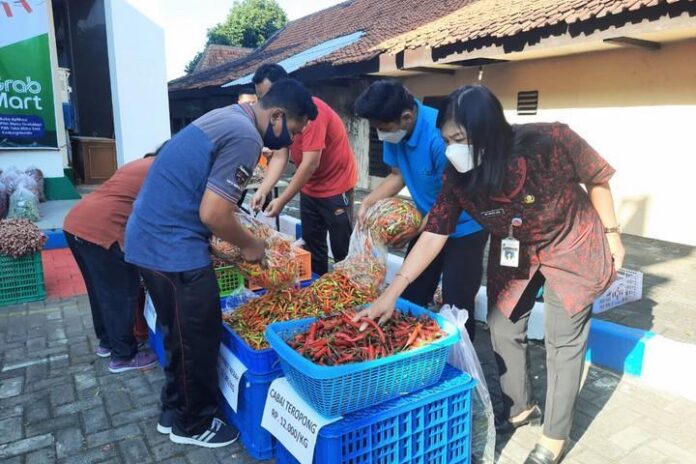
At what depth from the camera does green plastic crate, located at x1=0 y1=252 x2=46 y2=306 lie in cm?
452

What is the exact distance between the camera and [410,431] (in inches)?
81.8

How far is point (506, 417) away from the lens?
268 centimetres

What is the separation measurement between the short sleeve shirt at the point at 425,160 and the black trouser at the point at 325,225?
1112 millimetres

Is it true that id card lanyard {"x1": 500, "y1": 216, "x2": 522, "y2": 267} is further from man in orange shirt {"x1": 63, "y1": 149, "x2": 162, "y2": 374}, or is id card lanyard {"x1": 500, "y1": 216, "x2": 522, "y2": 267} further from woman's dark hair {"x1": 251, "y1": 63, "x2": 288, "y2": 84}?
woman's dark hair {"x1": 251, "y1": 63, "x2": 288, "y2": 84}

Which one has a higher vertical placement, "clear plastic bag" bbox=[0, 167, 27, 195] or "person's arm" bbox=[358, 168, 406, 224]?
"person's arm" bbox=[358, 168, 406, 224]

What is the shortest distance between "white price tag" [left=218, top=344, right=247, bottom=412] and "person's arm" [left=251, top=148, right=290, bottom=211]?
139 centimetres

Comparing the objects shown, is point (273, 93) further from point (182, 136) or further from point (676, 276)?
point (676, 276)

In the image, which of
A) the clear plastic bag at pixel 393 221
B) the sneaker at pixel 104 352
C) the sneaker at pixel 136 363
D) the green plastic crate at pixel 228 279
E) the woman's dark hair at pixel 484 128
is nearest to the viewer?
the woman's dark hair at pixel 484 128

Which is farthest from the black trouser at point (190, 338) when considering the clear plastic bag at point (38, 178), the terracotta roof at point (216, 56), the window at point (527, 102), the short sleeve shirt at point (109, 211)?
the terracotta roof at point (216, 56)

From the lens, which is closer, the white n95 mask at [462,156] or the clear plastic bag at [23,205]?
the white n95 mask at [462,156]

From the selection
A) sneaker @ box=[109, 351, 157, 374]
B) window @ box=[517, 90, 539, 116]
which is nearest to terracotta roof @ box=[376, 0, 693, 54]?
window @ box=[517, 90, 539, 116]

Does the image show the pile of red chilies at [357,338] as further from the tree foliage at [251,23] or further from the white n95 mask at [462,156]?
the tree foliage at [251,23]

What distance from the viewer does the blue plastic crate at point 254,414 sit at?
241 cm

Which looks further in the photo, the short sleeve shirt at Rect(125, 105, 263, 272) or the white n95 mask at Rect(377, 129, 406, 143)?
the white n95 mask at Rect(377, 129, 406, 143)
